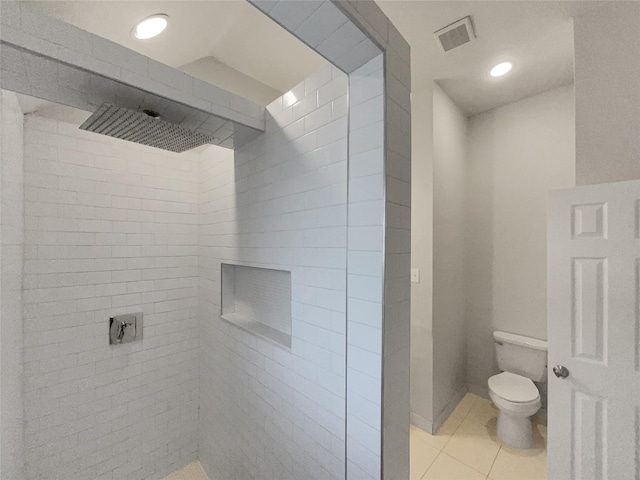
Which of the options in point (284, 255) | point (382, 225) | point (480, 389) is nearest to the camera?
point (382, 225)

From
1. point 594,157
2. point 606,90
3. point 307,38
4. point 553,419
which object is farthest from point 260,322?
point 606,90

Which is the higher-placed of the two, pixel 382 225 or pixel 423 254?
pixel 382 225

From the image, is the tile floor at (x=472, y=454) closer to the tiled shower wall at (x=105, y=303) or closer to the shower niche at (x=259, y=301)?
the shower niche at (x=259, y=301)

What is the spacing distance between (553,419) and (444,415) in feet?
3.60

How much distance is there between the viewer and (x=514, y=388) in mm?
2143

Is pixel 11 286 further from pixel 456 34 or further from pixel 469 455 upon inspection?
pixel 469 455

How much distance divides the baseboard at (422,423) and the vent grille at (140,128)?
262 centimetres

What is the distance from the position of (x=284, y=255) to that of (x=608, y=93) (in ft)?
6.21

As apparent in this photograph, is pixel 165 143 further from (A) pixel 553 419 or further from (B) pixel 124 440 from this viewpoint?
(A) pixel 553 419

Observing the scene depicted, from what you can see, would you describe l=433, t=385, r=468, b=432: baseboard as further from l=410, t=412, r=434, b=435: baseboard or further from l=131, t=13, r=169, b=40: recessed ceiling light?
l=131, t=13, r=169, b=40: recessed ceiling light

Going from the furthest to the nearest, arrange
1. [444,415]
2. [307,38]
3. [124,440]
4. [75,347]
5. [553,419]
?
[444,415] → [124,440] → [75,347] → [553,419] → [307,38]

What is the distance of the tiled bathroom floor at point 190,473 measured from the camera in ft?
6.64

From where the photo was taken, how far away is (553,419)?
4.65 feet

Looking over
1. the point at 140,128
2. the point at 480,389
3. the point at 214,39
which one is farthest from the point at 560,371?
the point at 214,39
